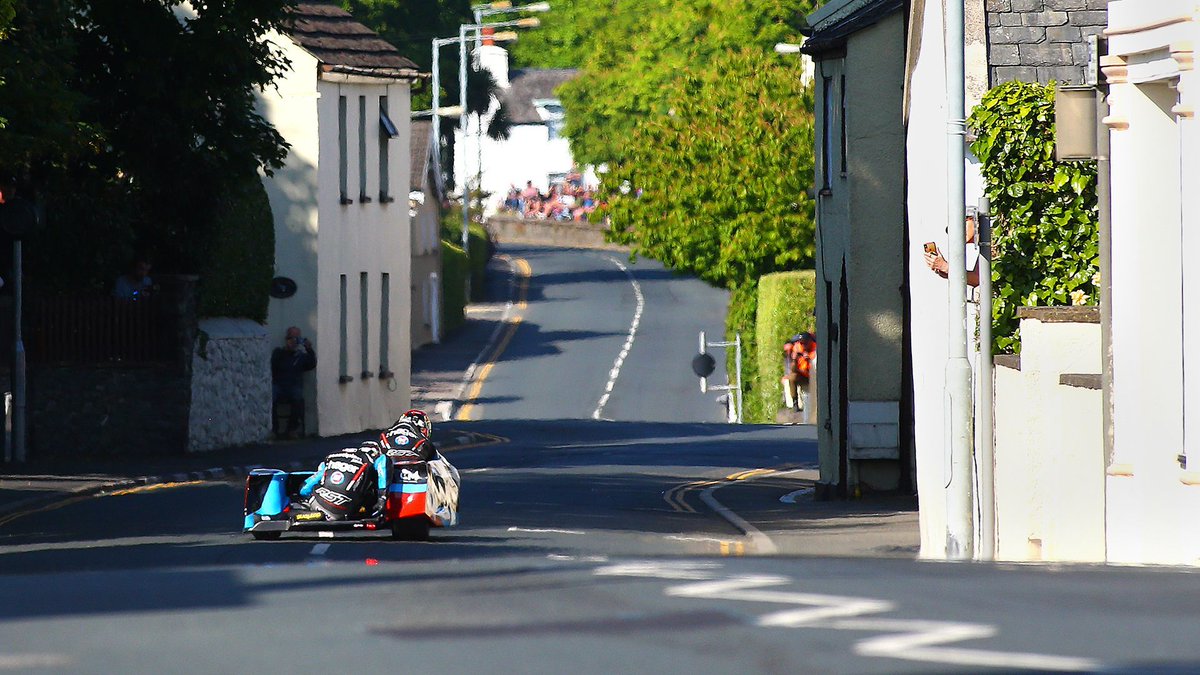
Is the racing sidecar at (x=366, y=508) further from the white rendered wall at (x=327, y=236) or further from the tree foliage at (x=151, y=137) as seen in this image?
the white rendered wall at (x=327, y=236)

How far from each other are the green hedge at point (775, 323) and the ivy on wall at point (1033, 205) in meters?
29.7

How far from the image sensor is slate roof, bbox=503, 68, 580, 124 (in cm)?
14075

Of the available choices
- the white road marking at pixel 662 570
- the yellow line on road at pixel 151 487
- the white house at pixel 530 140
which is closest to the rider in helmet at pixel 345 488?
the yellow line on road at pixel 151 487

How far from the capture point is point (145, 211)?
29078mm

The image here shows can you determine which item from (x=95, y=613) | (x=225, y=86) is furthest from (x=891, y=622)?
(x=225, y=86)

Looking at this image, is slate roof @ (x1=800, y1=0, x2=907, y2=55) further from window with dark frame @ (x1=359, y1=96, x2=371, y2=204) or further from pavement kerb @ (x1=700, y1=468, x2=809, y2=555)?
window with dark frame @ (x1=359, y1=96, x2=371, y2=204)

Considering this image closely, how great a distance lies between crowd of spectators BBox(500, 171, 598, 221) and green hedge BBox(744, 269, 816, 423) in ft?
174

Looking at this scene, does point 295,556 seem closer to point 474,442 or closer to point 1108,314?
point 1108,314

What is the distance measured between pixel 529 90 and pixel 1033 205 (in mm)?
125948

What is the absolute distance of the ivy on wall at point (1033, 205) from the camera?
1650 centimetres

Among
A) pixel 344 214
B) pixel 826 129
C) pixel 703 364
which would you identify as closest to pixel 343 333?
pixel 344 214

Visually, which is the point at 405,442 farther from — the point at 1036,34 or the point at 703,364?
the point at 703,364

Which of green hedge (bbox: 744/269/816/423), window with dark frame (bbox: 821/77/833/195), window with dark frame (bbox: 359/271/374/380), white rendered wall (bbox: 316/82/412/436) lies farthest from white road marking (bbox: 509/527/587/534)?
green hedge (bbox: 744/269/816/423)

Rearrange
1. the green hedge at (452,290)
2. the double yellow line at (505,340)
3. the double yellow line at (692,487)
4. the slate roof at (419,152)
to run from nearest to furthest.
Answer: the double yellow line at (692,487) < the double yellow line at (505,340) < the green hedge at (452,290) < the slate roof at (419,152)
